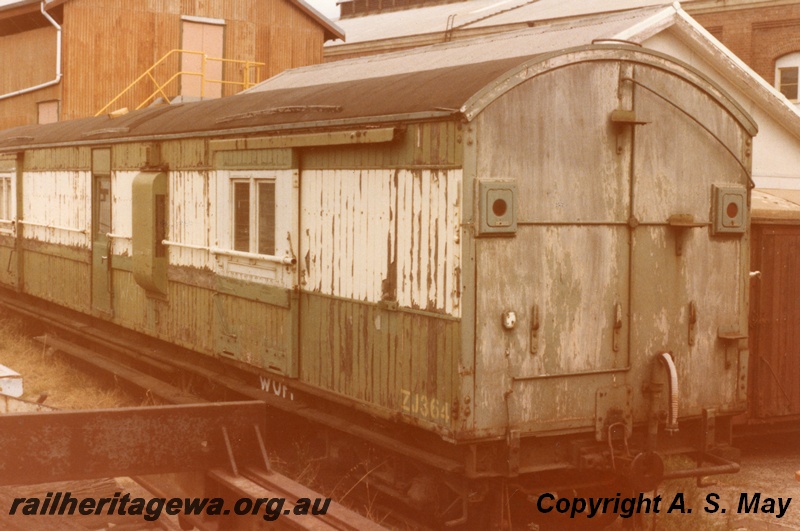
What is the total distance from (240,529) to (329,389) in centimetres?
202

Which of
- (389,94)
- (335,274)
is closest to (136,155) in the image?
(335,274)

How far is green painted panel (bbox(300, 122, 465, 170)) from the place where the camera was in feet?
21.4

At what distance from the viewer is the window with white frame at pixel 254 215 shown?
347 inches

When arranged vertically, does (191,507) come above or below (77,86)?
below

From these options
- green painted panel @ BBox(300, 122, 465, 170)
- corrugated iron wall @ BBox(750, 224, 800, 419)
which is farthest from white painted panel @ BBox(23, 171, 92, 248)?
corrugated iron wall @ BBox(750, 224, 800, 419)

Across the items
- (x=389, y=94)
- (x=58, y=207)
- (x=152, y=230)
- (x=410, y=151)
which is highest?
(x=389, y=94)

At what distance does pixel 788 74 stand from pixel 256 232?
920 inches

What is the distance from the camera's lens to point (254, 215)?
356 inches

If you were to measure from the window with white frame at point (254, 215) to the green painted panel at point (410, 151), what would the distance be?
0.92m

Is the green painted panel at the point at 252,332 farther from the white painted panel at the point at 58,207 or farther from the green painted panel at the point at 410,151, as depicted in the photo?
the white painted panel at the point at 58,207

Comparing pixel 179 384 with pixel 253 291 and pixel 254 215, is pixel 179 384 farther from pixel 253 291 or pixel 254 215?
pixel 254 215

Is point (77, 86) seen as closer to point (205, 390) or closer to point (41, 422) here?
point (205, 390)

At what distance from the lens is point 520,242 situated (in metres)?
6.72

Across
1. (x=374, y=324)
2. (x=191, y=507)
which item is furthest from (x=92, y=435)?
(x=374, y=324)
